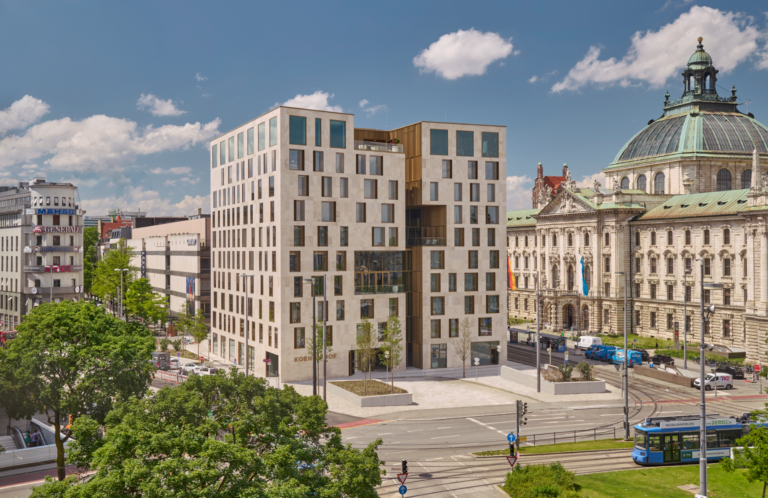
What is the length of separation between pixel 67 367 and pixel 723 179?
109m

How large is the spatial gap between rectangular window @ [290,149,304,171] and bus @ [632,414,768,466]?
4166cm

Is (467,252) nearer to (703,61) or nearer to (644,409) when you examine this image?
(644,409)

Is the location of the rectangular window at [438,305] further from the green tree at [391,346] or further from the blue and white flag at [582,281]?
the blue and white flag at [582,281]

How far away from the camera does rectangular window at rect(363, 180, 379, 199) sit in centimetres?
7144

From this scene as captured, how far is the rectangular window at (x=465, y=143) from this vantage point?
7525 centimetres

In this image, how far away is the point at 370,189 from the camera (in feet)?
235

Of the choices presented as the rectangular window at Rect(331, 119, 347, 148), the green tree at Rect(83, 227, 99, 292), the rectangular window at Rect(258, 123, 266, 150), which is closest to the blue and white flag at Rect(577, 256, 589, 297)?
the rectangular window at Rect(331, 119, 347, 148)

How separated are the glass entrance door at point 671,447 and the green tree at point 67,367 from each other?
1213 inches

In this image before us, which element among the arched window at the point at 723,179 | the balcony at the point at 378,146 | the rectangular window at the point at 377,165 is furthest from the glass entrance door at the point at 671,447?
the arched window at the point at 723,179

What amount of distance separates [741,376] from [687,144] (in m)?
52.9

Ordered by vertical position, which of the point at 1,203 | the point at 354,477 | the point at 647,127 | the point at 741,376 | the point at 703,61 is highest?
the point at 703,61

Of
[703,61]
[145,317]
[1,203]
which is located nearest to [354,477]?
[145,317]

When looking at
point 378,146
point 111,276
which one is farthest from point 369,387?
point 111,276

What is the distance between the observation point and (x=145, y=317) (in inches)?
3841
